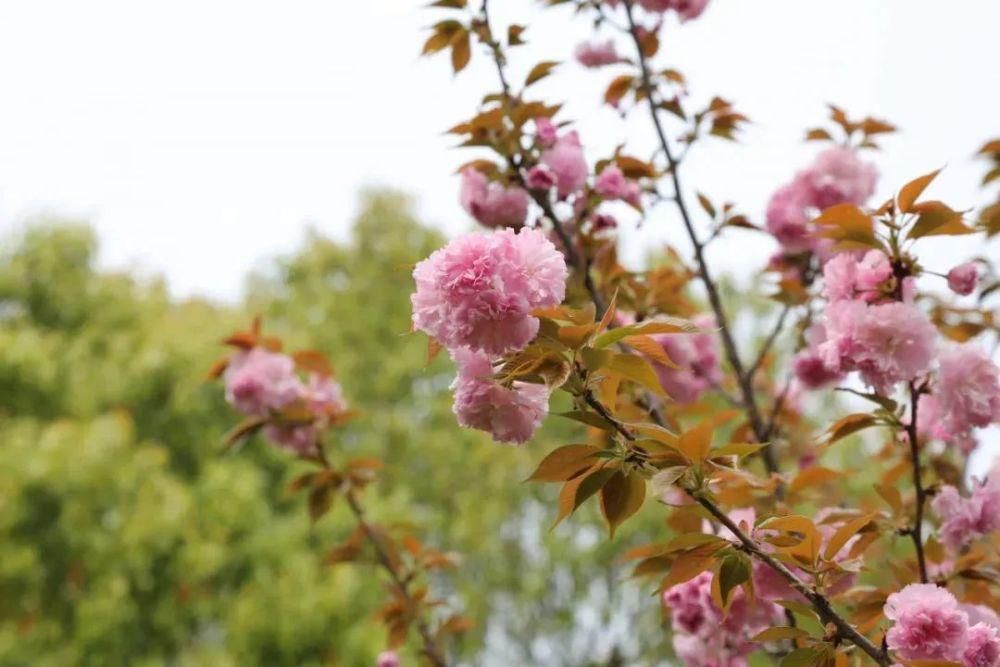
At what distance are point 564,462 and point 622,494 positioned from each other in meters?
0.08

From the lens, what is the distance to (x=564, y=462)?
998 millimetres

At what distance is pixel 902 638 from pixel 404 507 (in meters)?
7.25

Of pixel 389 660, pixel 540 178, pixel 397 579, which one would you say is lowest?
pixel 389 660

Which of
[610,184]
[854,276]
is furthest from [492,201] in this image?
[854,276]

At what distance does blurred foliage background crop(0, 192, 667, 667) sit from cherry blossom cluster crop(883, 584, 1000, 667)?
429cm

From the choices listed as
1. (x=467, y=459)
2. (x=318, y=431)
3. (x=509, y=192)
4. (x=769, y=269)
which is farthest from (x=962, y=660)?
(x=467, y=459)

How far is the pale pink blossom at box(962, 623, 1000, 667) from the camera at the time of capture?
1.11m

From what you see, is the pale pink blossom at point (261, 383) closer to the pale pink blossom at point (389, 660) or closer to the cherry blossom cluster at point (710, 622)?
the pale pink blossom at point (389, 660)

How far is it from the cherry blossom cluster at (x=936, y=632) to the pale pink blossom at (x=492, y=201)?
0.94 meters

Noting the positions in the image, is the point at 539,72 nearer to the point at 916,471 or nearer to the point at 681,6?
the point at 681,6

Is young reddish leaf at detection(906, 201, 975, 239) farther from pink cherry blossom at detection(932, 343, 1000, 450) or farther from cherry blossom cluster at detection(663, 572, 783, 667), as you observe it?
cherry blossom cluster at detection(663, 572, 783, 667)

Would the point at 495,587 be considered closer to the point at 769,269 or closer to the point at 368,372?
the point at 368,372

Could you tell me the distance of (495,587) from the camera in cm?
1113

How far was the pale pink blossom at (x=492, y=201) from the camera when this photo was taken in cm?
175
